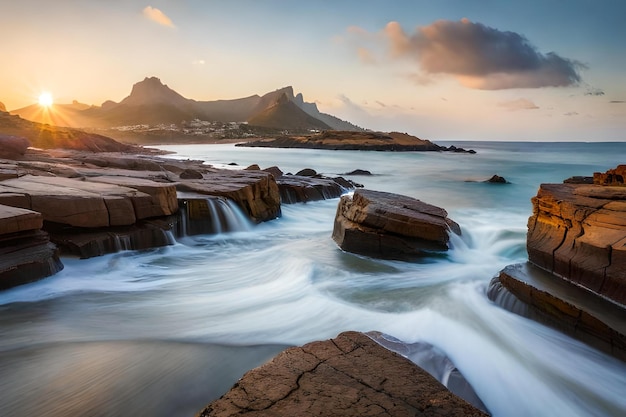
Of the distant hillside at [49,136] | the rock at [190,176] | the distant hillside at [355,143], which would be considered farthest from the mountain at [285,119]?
the rock at [190,176]

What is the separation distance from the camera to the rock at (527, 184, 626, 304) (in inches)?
177

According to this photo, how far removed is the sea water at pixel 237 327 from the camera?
11.3 feet

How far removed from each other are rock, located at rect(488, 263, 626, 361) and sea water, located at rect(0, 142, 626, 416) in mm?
129

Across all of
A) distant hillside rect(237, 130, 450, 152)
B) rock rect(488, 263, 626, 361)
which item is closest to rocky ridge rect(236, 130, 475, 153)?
distant hillside rect(237, 130, 450, 152)

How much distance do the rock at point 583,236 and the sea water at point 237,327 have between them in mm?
909

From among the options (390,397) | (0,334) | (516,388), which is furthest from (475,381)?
(0,334)

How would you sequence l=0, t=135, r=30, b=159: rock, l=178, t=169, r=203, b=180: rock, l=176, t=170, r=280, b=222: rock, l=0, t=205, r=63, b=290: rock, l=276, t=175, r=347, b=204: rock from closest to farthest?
l=0, t=205, r=63, b=290: rock → l=176, t=170, r=280, b=222: rock → l=178, t=169, r=203, b=180: rock → l=276, t=175, r=347, b=204: rock → l=0, t=135, r=30, b=159: rock

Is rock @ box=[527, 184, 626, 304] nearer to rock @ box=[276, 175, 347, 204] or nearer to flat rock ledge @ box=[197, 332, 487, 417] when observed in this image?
flat rock ledge @ box=[197, 332, 487, 417]

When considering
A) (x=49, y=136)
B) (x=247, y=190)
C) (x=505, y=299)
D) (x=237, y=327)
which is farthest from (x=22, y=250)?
(x=49, y=136)

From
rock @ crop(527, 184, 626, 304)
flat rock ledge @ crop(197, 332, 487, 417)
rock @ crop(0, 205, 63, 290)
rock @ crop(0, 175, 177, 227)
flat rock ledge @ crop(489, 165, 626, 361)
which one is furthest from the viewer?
rock @ crop(0, 175, 177, 227)

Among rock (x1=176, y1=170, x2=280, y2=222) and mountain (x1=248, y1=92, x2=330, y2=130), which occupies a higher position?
mountain (x1=248, y1=92, x2=330, y2=130)

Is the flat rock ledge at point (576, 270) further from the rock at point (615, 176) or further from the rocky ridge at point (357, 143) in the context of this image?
the rocky ridge at point (357, 143)

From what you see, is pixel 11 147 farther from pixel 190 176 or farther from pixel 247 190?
pixel 247 190

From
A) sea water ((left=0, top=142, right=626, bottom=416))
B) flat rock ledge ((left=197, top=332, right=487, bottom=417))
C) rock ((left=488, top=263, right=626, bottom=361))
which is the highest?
flat rock ledge ((left=197, top=332, right=487, bottom=417))
